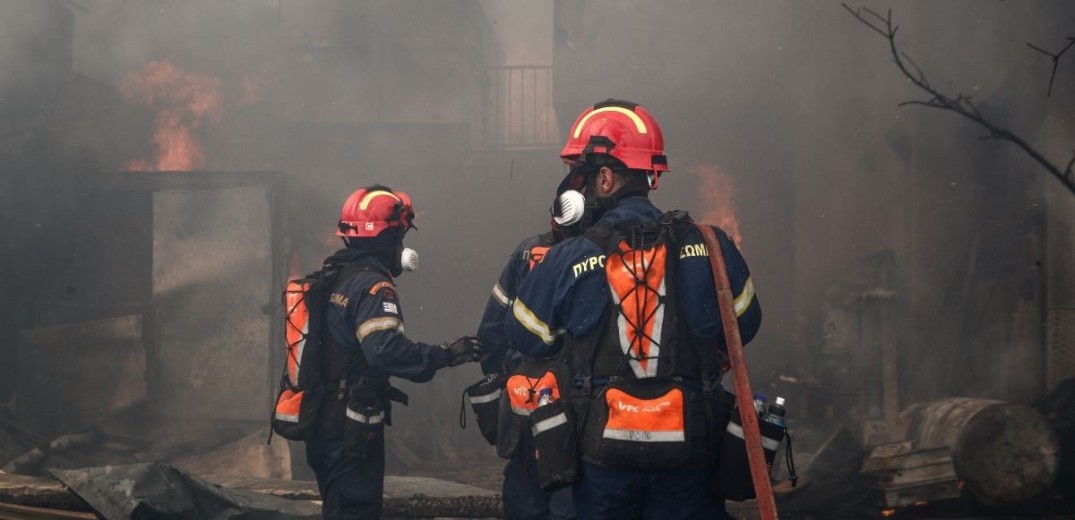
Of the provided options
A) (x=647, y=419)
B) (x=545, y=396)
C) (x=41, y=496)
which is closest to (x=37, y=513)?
(x=41, y=496)

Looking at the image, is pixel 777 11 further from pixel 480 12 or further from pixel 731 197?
pixel 480 12

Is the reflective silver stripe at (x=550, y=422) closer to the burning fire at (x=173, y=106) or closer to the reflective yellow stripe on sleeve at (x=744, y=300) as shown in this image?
the reflective yellow stripe on sleeve at (x=744, y=300)

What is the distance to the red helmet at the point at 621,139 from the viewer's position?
3244 mm

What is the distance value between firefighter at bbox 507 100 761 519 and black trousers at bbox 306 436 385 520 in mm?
1694

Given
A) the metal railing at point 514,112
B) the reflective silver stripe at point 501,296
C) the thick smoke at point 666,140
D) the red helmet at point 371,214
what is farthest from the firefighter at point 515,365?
the metal railing at point 514,112

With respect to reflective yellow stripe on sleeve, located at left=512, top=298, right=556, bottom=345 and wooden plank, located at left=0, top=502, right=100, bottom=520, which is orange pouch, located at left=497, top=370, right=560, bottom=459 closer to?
reflective yellow stripe on sleeve, located at left=512, top=298, right=556, bottom=345

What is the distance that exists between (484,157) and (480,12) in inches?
133

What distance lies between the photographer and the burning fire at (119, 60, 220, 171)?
14828 mm

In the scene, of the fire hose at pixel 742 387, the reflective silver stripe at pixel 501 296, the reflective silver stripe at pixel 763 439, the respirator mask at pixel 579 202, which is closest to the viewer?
the fire hose at pixel 742 387

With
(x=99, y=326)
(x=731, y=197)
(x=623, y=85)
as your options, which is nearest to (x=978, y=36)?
(x=731, y=197)

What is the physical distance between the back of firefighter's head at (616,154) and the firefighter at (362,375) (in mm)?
1409

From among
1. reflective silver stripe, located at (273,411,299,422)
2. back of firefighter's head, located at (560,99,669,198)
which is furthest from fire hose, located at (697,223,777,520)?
reflective silver stripe, located at (273,411,299,422)

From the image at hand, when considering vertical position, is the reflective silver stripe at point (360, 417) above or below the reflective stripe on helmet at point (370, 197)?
below

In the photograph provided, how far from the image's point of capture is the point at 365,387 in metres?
→ 4.47
